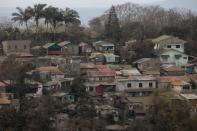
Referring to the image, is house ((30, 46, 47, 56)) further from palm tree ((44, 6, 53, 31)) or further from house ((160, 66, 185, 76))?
house ((160, 66, 185, 76))

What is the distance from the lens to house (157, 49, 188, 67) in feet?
76.2

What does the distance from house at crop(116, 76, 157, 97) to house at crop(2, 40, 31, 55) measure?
21.6 feet

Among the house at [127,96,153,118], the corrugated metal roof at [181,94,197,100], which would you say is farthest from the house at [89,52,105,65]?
the corrugated metal roof at [181,94,197,100]

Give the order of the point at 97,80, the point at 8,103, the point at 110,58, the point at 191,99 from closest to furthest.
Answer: the point at 8,103 → the point at 191,99 → the point at 97,80 → the point at 110,58

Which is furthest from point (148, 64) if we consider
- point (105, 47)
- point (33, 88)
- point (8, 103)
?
point (8, 103)

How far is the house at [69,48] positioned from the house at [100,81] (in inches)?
173

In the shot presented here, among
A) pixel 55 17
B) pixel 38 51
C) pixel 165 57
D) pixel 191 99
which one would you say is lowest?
pixel 191 99

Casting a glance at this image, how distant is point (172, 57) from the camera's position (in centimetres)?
2327

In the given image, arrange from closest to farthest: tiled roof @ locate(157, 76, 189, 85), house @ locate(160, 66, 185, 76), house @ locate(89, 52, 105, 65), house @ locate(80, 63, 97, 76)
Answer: tiled roof @ locate(157, 76, 189, 85) < house @ locate(80, 63, 97, 76) < house @ locate(160, 66, 185, 76) < house @ locate(89, 52, 105, 65)

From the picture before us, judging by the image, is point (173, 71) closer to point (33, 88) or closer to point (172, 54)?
point (172, 54)

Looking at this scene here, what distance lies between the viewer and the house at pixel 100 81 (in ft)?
62.1

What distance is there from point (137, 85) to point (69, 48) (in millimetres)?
6409

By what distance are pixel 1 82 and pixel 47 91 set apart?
6.22ft

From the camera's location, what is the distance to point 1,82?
18156 millimetres
